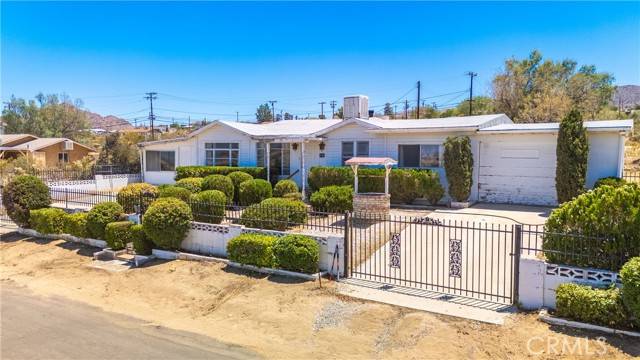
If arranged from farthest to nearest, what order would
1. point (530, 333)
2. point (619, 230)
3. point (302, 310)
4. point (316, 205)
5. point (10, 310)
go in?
1. point (316, 205)
2. point (10, 310)
3. point (302, 310)
4. point (619, 230)
5. point (530, 333)

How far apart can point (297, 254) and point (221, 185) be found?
31.1ft

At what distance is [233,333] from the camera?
23.8ft

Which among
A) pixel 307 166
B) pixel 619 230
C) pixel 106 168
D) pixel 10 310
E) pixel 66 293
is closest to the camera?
pixel 619 230

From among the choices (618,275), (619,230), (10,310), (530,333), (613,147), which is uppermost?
(613,147)

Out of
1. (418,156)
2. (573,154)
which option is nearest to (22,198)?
(418,156)

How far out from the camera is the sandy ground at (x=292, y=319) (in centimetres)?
619

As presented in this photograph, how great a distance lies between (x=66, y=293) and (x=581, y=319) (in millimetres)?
10690

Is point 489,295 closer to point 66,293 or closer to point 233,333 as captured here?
point 233,333

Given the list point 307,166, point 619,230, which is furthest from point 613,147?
point 307,166

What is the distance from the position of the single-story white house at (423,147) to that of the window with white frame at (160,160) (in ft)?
1.55

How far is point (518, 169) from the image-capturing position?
17.0 meters

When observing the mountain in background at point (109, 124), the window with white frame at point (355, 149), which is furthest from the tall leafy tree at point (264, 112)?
the window with white frame at point (355, 149)

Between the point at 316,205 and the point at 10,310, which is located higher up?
the point at 316,205

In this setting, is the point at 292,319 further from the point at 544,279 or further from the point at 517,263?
the point at 544,279
